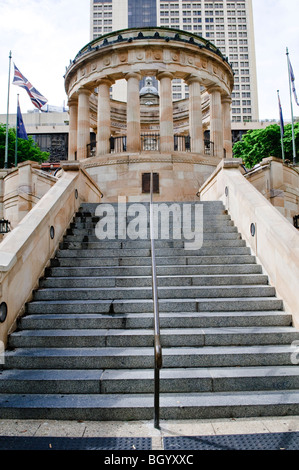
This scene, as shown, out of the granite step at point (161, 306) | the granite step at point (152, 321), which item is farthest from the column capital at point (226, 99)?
the granite step at point (152, 321)

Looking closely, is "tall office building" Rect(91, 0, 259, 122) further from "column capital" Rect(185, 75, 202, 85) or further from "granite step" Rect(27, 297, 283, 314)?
"granite step" Rect(27, 297, 283, 314)

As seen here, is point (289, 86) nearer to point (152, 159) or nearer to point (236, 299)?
point (152, 159)

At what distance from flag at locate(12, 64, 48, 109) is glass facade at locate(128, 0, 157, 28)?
110m

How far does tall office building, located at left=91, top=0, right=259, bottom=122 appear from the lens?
10775 centimetres

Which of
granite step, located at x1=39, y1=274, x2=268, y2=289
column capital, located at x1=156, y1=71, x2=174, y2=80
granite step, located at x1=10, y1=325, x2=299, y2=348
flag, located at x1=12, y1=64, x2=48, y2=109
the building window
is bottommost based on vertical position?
granite step, located at x1=10, y1=325, x2=299, y2=348

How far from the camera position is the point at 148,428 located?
3.66 m

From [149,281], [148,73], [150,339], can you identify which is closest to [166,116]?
[148,73]

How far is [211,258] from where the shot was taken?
6988 mm

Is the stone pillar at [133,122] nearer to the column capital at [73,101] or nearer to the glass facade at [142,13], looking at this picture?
the column capital at [73,101]

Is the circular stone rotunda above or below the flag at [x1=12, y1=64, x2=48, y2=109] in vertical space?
below

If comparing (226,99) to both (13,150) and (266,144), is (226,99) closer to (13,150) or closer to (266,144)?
(266,144)

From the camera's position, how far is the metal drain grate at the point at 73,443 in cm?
328

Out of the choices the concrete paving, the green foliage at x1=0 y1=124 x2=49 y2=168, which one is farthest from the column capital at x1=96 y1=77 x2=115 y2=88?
the green foliage at x1=0 y1=124 x2=49 y2=168

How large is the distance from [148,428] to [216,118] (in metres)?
18.3
